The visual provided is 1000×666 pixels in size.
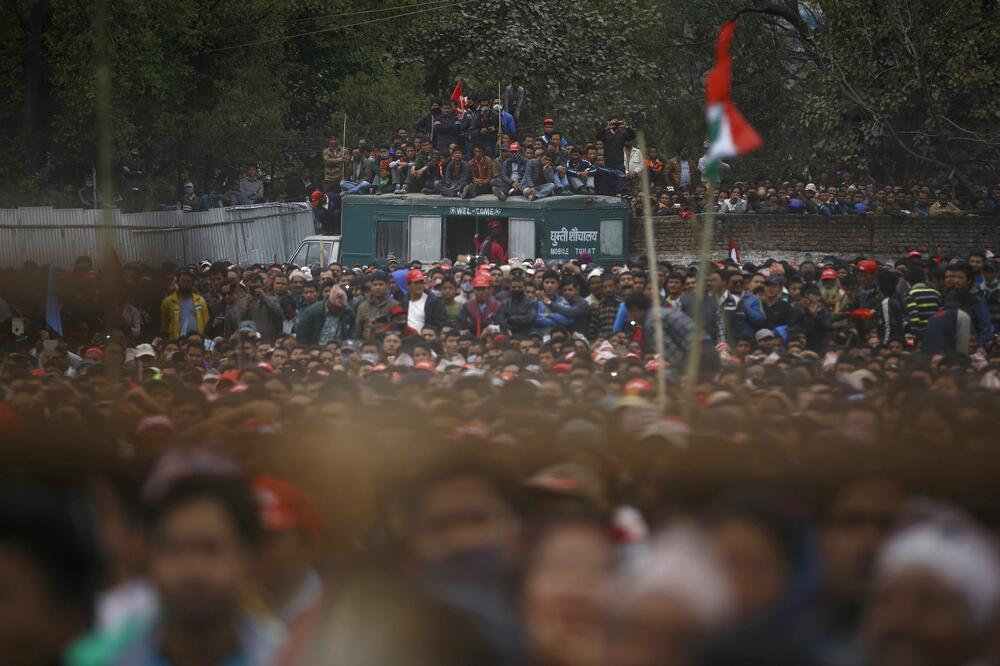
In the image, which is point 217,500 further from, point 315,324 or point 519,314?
point 315,324

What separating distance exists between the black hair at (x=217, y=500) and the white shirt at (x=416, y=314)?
9.31 meters

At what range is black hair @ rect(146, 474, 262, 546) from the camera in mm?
3957

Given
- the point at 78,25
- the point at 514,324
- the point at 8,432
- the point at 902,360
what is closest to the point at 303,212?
the point at 78,25

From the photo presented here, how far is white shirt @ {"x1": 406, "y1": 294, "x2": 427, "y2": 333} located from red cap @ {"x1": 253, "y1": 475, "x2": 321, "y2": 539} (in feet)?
28.2

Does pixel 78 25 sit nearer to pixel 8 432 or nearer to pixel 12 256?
pixel 12 256

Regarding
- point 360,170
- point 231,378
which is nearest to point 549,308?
point 231,378

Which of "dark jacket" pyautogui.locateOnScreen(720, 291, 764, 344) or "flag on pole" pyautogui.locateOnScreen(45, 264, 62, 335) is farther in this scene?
"flag on pole" pyautogui.locateOnScreen(45, 264, 62, 335)

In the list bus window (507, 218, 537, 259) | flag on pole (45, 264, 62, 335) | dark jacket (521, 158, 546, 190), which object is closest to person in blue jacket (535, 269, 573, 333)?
flag on pole (45, 264, 62, 335)

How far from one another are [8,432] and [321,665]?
2.20m

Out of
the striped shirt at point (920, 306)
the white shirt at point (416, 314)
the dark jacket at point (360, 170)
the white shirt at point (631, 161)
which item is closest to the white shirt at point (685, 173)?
the white shirt at point (631, 161)

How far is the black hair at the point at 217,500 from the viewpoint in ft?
13.0

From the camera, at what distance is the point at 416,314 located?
1355cm

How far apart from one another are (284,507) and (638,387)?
3875 mm

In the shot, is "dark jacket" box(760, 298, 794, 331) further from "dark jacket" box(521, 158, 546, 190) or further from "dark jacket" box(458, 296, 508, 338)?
"dark jacket" box(521, 158, 546, 190)
